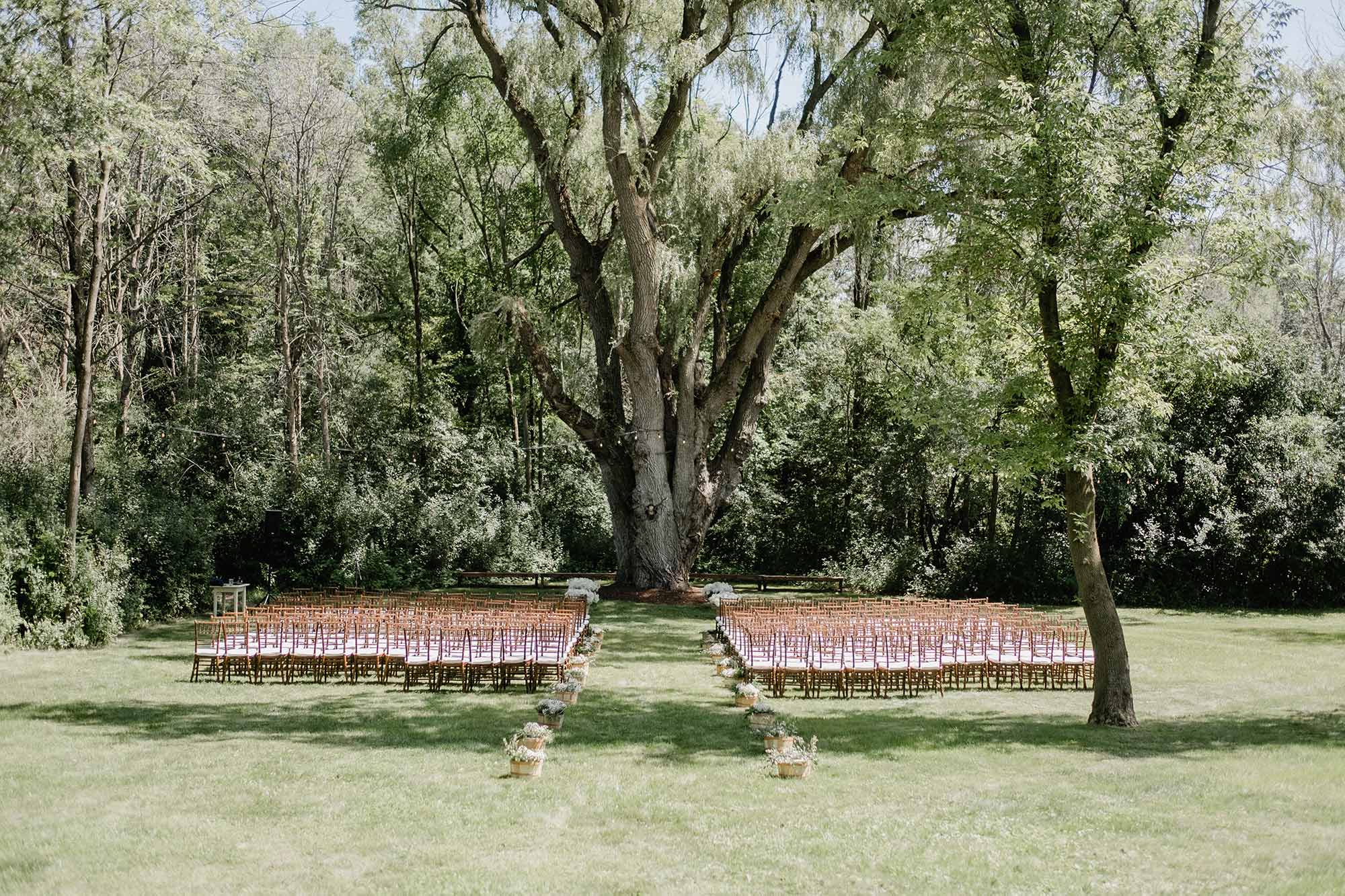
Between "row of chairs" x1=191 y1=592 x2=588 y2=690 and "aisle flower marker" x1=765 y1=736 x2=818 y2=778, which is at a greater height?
"row of chairs" x1=191 y1=592 x2=588 y2=690

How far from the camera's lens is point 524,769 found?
28.1 feet

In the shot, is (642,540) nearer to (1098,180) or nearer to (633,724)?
(633,724)

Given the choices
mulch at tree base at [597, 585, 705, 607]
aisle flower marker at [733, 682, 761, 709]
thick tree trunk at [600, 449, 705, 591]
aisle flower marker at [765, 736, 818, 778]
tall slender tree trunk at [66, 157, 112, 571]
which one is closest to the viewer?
aisle flower marker at [765, 736, 818, 778]

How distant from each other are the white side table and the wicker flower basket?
36.1 ft

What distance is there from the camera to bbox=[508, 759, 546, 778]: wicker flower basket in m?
8.56

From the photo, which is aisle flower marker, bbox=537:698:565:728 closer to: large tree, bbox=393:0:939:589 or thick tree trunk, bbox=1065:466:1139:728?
thick tree trunk, bbox=1065:466:1139:728

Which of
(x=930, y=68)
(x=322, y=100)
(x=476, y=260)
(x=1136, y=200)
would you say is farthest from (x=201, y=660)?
(x=476, y=260)

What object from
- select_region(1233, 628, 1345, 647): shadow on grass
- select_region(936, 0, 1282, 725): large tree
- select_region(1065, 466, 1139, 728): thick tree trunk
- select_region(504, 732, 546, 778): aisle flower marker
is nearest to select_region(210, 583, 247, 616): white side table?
select_region(504, 732, 546, 778): aisle flower marker

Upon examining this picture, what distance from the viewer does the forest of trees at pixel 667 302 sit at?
1088cm

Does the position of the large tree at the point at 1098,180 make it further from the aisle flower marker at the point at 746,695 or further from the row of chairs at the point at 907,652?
the aisle flower marker at the point at 746,695

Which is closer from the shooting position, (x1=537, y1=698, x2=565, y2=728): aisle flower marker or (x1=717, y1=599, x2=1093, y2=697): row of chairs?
(x1=537, y1=698, x2=565, y2=728): aisle flower marker

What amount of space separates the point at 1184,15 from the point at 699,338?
14922 millimetres

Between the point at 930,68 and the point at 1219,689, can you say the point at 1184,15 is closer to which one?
the point at 930,68

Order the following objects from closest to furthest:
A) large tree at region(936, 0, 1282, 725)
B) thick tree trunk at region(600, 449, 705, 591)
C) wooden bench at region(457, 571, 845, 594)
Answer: large tree at region(936, 0, 1282, 725) < thick tree trunk at region(600, 449, 705, 591) < wooden bench at region(457, 571, 845, 594)
